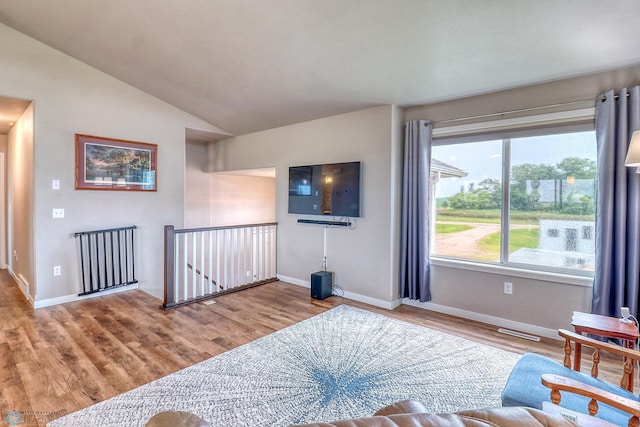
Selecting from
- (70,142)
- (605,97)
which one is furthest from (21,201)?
(605,97)

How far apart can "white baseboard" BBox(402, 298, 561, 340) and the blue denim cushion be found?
61.5 inches

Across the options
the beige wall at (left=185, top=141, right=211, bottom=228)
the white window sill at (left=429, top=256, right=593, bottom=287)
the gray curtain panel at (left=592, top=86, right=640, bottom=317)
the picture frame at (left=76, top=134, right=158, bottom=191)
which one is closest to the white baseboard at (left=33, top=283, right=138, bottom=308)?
the picture frame at (left=76, top=134, right=158, bottom=191)

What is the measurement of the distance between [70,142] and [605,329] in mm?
5553

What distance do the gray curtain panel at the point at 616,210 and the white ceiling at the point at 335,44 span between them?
39 cm

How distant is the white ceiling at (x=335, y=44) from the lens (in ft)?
7.56

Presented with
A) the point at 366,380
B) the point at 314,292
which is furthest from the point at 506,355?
the point at 314,292

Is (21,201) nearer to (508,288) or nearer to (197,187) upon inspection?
(197,187)

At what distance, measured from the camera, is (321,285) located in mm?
4133

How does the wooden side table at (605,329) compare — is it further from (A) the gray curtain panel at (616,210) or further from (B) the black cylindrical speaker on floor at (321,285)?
(B) the black cylindrical speaker on floor at (321,285)

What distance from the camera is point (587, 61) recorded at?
2615 millimetres

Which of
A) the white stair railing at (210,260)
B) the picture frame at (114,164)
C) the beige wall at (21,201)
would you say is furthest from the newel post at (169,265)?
the beige wall at (21,201)

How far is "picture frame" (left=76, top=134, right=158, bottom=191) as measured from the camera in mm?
4117

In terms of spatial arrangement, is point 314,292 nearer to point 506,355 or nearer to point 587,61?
point 506,355

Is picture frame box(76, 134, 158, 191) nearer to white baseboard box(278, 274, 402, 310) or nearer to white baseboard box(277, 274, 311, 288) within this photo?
white baseboard box(277, 274, 311, 288)
